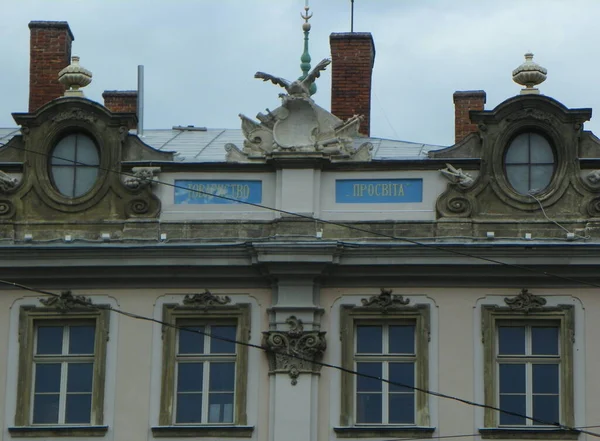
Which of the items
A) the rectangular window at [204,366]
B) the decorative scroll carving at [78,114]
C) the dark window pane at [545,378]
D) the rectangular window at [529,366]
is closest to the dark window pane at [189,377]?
the rectangular window at [204,366]

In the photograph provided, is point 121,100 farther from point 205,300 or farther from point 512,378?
point 512,378

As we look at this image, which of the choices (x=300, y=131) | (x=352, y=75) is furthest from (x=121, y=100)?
(x=300, y=131)

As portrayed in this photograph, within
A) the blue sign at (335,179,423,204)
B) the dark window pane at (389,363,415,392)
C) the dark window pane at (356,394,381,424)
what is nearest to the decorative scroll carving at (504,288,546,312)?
the dark window pane at (389,363,415,392)

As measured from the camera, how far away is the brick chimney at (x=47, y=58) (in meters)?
39.0

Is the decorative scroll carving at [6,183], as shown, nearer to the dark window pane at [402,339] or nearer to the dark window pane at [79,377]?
the dark window pane at [79,377]

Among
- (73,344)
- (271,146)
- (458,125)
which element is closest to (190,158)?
(271,146)

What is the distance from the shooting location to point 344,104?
38.3 m

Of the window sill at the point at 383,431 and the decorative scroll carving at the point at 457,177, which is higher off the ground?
the decorative scroll carving at the point at 457,177

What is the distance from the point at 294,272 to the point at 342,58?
6.64m

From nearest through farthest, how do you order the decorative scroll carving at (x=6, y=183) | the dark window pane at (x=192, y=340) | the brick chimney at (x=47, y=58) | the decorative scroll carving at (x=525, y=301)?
the decorative scroll carving at (x=525, y=301), the dark window pane at (x=192, y=340), the decorative scroll carving at (x=6, y=183), the brick chimney at (x=47, y=58)

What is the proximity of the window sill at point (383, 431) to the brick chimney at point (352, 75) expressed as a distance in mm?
7591

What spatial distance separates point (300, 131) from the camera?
34.3 meters

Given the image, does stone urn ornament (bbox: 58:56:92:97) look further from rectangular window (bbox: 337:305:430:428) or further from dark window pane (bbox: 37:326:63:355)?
rectangular window (bbox: 337:305:430:428)

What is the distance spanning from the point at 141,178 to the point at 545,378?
7.40 metres
